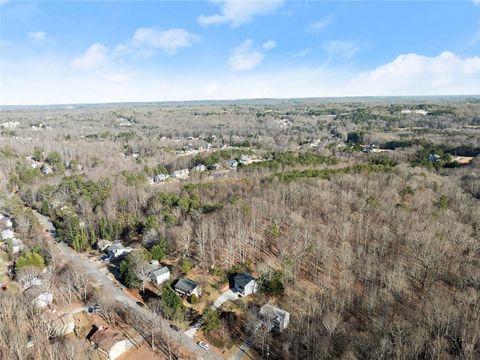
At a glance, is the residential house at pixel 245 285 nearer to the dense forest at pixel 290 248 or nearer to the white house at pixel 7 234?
the dense forest at pixel 290 248

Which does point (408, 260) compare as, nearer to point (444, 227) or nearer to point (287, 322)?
point (444, 227)

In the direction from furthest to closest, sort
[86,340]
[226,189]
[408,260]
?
[226,189] → [408,260] → [86,340]

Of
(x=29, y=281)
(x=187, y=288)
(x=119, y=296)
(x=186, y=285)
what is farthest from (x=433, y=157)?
(x=29, y=281)

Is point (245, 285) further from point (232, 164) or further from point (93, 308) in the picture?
point (232, 164)

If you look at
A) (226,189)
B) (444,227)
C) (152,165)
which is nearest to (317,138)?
(152,165)

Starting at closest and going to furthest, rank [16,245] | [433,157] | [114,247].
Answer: [114,247] < [16,245] < [433,157]

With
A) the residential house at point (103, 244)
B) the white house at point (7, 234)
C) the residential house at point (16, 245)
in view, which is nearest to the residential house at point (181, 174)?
the residential house at point (103, 244)
